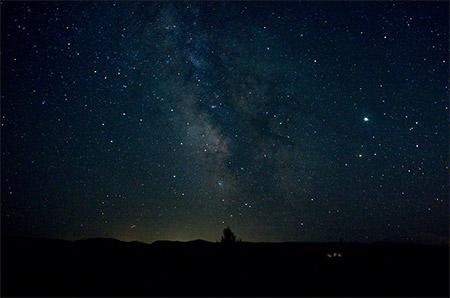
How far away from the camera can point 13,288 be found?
9969mm

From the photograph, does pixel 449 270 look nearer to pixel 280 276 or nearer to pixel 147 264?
pixel 280 276

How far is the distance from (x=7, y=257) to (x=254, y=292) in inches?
401

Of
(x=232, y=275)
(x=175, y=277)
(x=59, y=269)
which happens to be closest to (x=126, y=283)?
(x=175, y=277)

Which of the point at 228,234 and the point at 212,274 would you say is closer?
the point at 212,274

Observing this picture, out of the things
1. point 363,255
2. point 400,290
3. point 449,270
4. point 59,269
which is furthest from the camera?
point 363,255

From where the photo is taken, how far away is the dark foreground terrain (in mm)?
10414

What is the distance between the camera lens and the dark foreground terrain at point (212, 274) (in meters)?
10.4

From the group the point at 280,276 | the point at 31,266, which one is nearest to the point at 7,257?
the point at 31,266

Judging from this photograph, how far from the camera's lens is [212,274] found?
1272cm

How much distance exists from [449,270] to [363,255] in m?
4.15

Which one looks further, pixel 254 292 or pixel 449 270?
pixel 449 270

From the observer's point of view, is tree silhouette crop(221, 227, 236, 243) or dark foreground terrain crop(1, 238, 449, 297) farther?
tree silhouette crop(221, 227, 236, 243)

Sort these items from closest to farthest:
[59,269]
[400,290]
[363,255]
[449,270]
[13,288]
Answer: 1. [13,288]
2. [400,290]
3. [59,269]
4. [449,270]
5. [363,255]

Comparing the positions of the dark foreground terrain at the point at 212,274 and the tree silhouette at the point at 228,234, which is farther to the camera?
the tree silhouette at the point at 228,234
